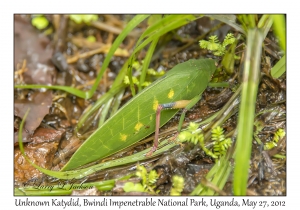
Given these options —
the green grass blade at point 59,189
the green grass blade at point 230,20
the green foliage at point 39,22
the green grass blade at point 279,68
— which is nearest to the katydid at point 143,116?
the green grass blade at point 59,189

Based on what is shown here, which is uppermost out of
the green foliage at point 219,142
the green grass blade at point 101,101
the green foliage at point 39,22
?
the green foliage at point 39,22

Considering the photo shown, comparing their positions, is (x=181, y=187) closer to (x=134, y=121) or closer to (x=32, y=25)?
(x=134, y=121)

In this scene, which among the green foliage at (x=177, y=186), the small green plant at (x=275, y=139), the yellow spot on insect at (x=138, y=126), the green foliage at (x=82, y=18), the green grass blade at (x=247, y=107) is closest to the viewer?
the green grass blade at (x=247, y=107)

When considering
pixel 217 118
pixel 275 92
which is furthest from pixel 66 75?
pixel 275 92

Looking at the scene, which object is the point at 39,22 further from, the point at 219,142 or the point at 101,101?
the point at 219,142

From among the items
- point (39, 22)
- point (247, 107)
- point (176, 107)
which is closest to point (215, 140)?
point (176, 107)

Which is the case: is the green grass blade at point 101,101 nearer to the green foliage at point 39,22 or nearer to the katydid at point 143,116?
the katydid at point 143,116
